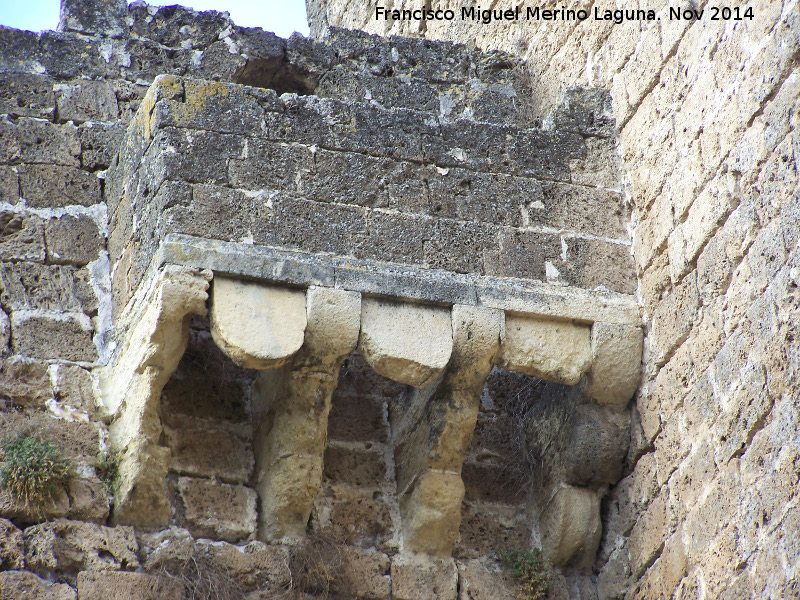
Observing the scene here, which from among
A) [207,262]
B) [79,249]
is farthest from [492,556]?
[79,249]

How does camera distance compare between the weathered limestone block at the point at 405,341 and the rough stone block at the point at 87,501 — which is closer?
the rough stone block at the point at 87,501

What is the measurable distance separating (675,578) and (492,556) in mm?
953

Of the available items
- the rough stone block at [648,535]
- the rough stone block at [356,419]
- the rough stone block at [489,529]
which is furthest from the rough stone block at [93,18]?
the rough stone block at [648,535]

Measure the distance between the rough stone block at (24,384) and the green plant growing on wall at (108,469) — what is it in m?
0.37

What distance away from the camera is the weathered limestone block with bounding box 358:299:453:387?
4.88 m

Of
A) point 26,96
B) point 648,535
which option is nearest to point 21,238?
point 26,96

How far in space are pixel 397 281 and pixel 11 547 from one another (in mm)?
1856

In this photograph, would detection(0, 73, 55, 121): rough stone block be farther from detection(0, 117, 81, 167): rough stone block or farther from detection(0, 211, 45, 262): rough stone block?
detection(0, 211, 45, 262): rough stone block

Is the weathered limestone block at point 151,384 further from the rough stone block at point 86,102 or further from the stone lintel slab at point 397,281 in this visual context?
the rough stone block at point 86,102

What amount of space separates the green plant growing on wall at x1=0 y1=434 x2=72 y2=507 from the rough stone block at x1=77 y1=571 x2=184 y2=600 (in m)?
0.37

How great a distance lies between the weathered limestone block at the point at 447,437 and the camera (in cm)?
502

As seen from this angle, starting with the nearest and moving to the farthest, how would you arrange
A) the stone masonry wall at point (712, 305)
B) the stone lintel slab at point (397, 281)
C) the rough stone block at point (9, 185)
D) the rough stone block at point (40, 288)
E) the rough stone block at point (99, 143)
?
the stone masonry wall at point (712, 305) < the stone lintel slab at point (397, 281) < the rough stone block at point (40, 288) < the rough stone block at point (9, 185) < the rough stone block at point (99, 143)

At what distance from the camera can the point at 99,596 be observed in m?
4.57

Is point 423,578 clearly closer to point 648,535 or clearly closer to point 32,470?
point 648,535
